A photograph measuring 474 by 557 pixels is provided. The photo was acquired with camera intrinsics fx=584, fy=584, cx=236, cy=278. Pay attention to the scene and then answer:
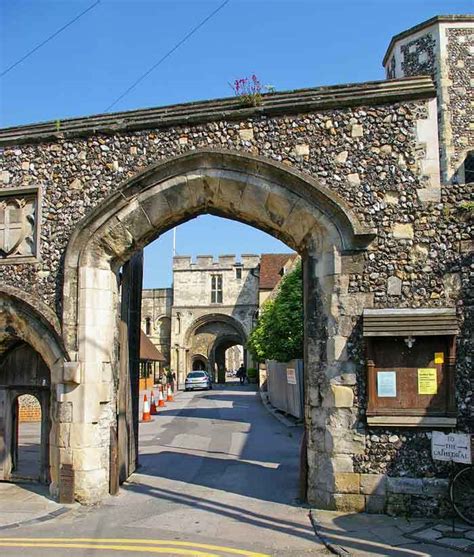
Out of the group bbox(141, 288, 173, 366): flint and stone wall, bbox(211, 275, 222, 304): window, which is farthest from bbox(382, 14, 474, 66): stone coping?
bbox(141, 288, 173, 366): flint and stone wall

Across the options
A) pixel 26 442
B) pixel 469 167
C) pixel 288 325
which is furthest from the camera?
pixel 288 325

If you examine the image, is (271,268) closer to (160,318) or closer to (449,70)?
(160,318)

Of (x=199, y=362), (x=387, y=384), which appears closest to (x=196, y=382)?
(x=199, y=362)

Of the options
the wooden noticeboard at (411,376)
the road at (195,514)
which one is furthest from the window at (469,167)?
the wooden noticeboard at (411,376)

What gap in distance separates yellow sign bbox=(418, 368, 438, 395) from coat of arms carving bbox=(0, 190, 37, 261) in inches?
236

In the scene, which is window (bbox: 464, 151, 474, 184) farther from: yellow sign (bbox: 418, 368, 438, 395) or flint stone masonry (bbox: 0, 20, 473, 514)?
yellow sign (bbox: 418, 368, 438, 395)

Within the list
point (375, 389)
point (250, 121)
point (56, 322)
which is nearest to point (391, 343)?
point (375, 389)

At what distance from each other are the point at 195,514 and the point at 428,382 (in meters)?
3.51

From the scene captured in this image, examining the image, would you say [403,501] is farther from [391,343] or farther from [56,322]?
[56,322]

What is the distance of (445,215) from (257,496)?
490 centimetres

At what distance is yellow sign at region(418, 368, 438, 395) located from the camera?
7539 millimetres

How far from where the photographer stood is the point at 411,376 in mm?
7621

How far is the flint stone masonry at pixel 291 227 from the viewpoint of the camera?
25.4 ft

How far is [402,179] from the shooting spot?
8023 millimetres
